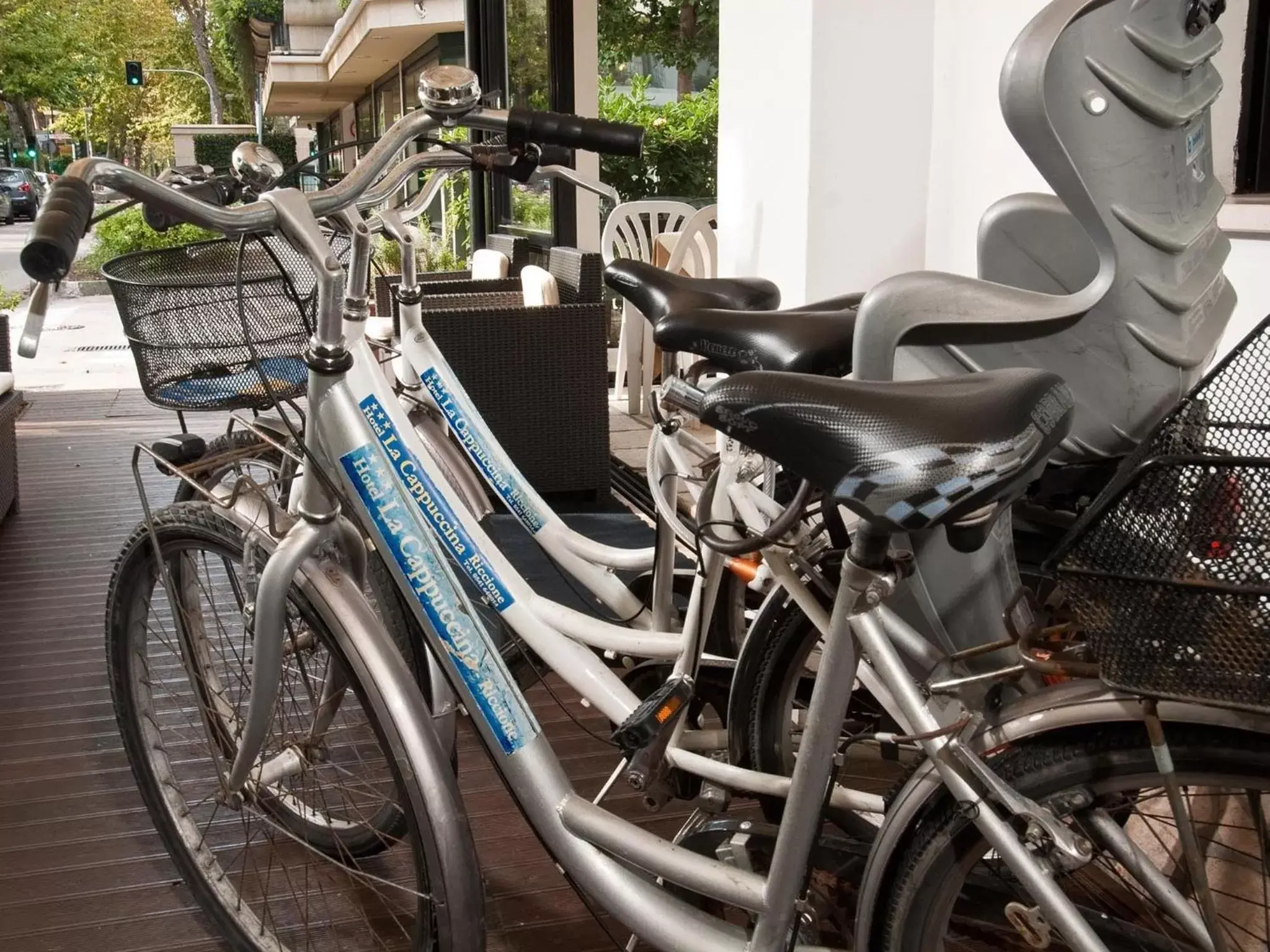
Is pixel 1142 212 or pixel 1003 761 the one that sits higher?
pixel 1142 212

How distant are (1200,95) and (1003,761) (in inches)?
36.1

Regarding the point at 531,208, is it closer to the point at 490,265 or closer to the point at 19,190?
the point at 490,265

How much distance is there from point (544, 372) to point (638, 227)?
98.4 inches

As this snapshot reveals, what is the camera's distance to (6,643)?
3.47m

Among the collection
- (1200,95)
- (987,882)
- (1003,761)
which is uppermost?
(1200,95)

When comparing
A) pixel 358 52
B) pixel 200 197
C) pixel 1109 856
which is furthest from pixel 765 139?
pixel 358 52

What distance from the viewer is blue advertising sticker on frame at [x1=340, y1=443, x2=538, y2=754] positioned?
1.52 m

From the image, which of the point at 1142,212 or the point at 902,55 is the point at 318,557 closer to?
the point at 1142,212

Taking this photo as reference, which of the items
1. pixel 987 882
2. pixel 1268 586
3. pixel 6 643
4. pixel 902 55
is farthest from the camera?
pixel 6 643

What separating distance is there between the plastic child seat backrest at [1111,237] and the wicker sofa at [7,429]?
12.8 feet

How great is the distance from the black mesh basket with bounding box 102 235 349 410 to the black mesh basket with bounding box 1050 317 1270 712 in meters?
1.42

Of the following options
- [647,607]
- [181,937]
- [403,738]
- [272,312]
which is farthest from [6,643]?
[403,738]

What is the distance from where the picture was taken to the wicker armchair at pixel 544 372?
13.4 ft

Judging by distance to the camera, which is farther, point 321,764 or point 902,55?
point 902,55
